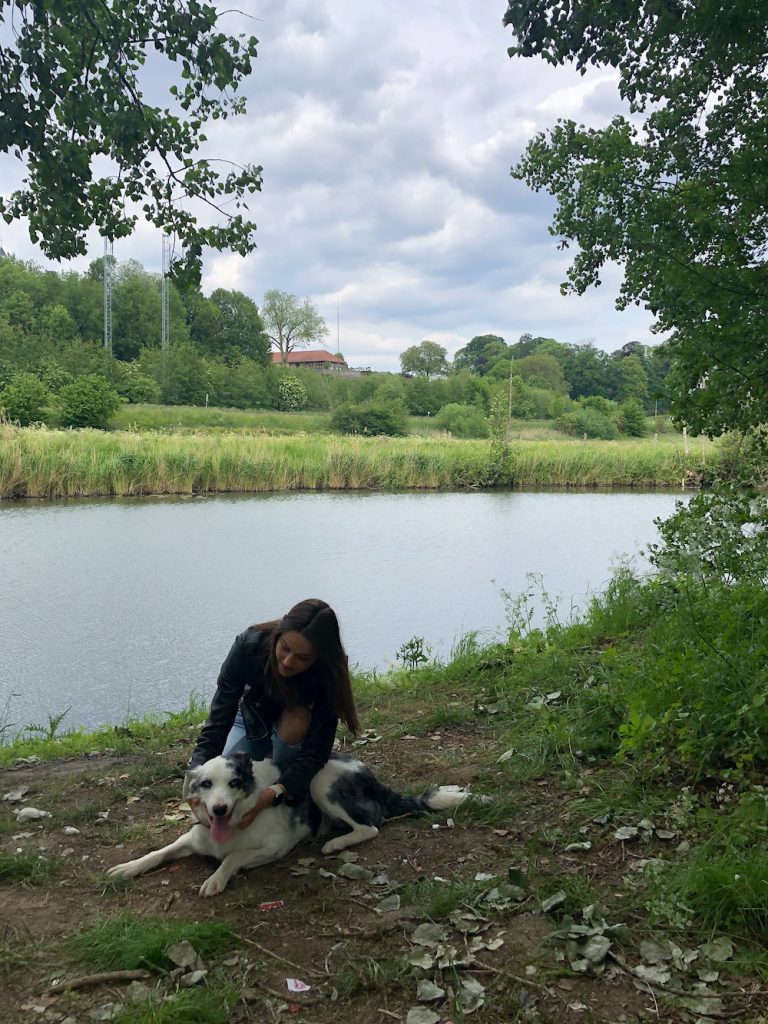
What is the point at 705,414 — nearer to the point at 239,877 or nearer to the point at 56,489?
the point at 239,877

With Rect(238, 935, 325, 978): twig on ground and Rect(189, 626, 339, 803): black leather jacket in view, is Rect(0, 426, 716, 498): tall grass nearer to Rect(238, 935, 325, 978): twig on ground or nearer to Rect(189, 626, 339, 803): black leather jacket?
Rect(189, 626, 339, 803): black leather jacket

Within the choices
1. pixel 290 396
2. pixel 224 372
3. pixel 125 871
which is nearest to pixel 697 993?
pixel 125 871

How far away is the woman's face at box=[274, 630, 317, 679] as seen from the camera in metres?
3.06

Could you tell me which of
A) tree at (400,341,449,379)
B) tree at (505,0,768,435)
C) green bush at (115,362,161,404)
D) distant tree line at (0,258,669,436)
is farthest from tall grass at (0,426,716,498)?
tree at (400,341,449,379)

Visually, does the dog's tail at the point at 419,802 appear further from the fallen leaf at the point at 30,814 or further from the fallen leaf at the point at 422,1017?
the fallen leaf at the point at 30,814

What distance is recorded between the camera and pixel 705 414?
14.0ft

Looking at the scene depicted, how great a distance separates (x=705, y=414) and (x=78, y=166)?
378 centimetres

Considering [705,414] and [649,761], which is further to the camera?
[705,414]

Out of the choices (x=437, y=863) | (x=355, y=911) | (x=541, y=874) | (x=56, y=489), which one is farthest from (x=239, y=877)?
(x=56, y=489)

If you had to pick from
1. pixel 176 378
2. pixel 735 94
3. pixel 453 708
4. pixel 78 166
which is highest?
pixel 176 378

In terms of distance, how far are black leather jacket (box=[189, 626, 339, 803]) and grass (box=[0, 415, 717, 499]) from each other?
1598cm

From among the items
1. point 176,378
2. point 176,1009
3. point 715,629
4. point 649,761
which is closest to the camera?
point 176,1009

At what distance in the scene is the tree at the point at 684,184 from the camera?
3822 mm

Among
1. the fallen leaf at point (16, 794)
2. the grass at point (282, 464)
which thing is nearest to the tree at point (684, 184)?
the fallen leaf at point (16, 794)
